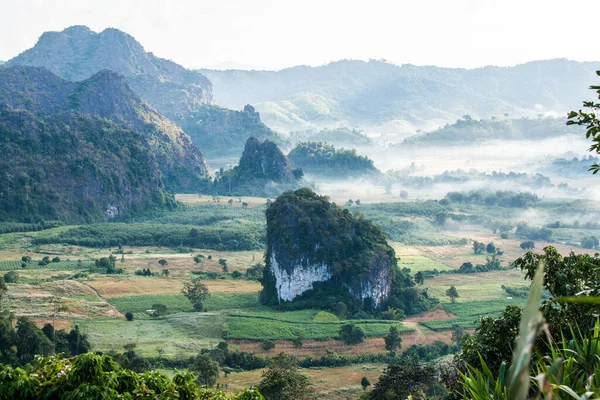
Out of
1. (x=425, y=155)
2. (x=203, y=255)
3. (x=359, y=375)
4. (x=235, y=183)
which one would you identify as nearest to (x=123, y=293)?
(x=203, y=255)

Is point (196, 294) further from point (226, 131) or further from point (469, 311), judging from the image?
point (226, 131)

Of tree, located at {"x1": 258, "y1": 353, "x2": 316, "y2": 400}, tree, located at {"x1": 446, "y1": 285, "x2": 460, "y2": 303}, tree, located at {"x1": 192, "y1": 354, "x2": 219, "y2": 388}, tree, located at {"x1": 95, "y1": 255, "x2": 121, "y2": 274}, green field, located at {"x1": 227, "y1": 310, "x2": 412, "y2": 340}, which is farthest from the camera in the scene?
tree, located at {"x1": 95, "y1": 255, "x2": 121, "y2": 274}

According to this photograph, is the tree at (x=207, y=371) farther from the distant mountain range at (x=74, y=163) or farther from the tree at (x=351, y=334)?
the distant mountain range at (x=74, y=163)

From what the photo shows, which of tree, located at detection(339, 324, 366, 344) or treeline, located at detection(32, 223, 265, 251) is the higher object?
treeline, located at detection(32, 223, 265, 251)

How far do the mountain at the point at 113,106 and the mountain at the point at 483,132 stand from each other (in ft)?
284

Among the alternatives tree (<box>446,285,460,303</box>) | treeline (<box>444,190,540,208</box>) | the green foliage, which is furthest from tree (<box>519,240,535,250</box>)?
the green foliage

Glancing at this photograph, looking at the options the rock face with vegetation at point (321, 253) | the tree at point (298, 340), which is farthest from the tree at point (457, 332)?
the tree at point (298, 340)

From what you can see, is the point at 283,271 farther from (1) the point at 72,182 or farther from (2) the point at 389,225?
(1) the point at 72,182

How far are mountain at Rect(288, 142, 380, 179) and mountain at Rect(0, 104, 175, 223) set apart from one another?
4184 centimetres

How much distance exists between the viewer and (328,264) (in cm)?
5075

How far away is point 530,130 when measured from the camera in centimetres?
19938

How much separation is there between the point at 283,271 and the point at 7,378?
39.3 meters

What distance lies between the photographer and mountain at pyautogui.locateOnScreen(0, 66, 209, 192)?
4732 inches

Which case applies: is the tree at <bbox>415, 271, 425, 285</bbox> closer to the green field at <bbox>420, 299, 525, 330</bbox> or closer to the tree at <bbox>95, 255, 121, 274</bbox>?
the green field at <bbox>420, 299, 525, 330</bbox>
